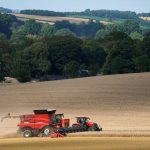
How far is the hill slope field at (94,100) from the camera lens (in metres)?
57.2

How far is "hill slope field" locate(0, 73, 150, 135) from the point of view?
188ft

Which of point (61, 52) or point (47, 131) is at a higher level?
Answer: point (47, 131)

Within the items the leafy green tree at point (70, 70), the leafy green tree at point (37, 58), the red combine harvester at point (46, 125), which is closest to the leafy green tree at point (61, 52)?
the leafy green tree at point (37, 58)

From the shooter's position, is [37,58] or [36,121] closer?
[36,121]

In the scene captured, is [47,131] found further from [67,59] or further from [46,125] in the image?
[67,59]

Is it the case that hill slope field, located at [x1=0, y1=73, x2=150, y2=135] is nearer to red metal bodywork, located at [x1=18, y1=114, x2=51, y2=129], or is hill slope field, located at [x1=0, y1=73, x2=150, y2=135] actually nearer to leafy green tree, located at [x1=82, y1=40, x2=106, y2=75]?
red metal bodywork, located at [x1=18, y1=114, x2=51, y2=129]

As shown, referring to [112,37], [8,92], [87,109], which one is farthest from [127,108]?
[112,37]

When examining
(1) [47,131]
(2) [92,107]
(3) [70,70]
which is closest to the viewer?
(1) [47,131]

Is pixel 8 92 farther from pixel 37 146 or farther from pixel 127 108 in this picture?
pixel 37 146

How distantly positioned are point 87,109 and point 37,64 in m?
71.4

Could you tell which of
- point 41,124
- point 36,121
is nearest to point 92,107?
point 36,121

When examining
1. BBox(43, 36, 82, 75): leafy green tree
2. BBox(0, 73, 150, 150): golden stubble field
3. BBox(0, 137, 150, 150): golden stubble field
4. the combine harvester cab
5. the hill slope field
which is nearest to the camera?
BBox(0, 137, 150, 150): golden stubble field

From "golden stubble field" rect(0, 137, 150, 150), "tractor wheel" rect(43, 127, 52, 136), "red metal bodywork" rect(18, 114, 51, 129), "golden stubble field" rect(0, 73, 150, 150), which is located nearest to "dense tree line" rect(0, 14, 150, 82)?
"golden stubble field" rect(0, 73, 150, 150)

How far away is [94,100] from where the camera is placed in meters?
70.0
